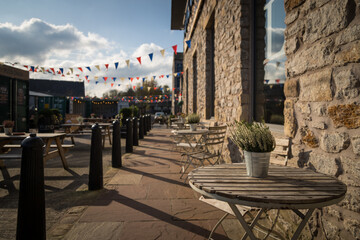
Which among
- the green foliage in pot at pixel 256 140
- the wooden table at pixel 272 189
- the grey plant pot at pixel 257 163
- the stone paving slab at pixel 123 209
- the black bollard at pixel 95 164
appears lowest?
the stone paving slab at pixel 123 209

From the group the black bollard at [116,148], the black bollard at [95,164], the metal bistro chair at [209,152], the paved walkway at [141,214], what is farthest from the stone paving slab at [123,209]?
the metal bistro chair at [209,152]

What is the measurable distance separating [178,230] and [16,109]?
1011cm

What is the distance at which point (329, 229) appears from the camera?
1438 mm

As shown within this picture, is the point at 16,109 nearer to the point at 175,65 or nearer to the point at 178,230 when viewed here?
the point at 178,230

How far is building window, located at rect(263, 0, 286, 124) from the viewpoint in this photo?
2.65m

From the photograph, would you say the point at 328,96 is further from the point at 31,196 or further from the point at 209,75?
the point at 209,75

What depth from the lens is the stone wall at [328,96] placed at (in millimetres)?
1339

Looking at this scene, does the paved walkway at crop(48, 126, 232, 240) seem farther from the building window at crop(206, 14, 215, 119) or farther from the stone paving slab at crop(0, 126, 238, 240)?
the building window at crop(206, 14, 215, 119)

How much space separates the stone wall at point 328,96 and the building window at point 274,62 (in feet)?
2.14

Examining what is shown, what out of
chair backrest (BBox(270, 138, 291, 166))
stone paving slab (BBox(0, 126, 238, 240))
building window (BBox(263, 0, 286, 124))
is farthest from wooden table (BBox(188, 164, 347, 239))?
building window (BBox(263, 0, 286, 124))

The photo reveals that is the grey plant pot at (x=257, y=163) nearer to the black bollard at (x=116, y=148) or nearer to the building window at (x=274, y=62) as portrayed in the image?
the building window at (x=274, y=62)

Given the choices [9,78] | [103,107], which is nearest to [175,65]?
[103,107]

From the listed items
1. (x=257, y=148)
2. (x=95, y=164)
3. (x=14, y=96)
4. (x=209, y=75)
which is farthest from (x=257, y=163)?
(x=14, y=96)

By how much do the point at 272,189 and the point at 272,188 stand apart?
0.02m
